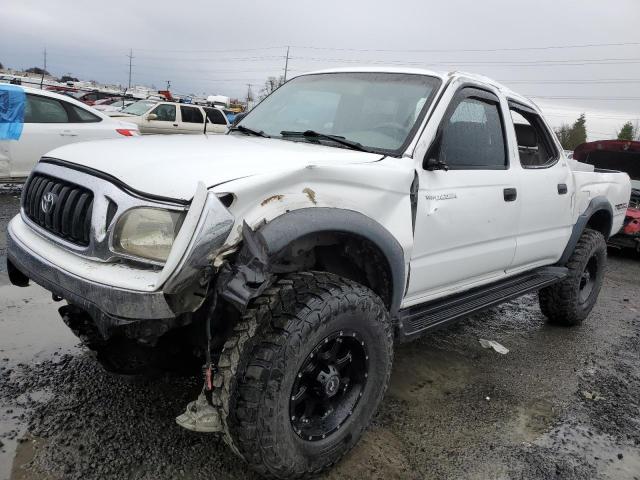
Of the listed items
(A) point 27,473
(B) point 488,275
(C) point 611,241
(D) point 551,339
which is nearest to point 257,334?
(A) point 27,473

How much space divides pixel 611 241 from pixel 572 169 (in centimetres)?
491

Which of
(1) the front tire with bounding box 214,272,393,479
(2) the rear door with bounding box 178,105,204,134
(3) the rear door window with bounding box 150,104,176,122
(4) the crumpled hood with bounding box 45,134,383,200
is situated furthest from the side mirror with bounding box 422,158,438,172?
(3) the rear door window with bounding box 150,104,176,122

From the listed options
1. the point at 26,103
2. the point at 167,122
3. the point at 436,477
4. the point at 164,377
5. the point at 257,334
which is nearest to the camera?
the point at 257,334

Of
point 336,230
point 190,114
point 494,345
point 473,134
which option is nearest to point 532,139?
point 473,134

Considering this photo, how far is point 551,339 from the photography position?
469cm

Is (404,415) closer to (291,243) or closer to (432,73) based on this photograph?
(291,243)

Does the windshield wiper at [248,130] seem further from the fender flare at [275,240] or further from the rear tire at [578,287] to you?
the rear tire at [578,287]

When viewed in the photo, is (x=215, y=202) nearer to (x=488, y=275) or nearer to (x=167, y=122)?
(x=488, y=275)

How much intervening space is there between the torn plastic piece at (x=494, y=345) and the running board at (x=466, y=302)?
58 cm

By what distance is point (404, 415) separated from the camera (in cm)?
307

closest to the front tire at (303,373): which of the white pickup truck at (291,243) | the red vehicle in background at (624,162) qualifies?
the white pickup truck at (291,243)

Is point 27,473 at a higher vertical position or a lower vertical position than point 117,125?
lower

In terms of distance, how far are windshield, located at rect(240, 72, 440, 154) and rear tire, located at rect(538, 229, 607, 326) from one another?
8.10ft

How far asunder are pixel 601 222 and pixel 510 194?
2.25 metres
